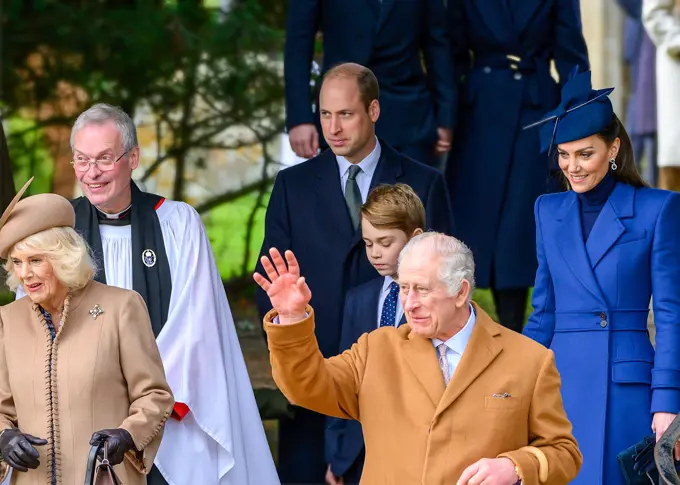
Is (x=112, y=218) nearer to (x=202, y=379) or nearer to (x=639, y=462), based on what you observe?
(x=202, y=379)

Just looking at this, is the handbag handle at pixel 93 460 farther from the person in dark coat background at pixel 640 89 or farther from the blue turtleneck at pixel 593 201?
the person in dark coat background at pixel 640 89

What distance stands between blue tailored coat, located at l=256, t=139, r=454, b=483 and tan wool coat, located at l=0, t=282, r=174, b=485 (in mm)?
1451

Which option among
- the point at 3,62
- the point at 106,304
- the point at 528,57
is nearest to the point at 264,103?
the point at 3,62

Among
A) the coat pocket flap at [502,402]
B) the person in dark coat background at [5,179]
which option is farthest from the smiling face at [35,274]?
the person in dark coat background at [5,179]

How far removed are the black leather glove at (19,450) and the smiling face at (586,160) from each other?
2.06 metres

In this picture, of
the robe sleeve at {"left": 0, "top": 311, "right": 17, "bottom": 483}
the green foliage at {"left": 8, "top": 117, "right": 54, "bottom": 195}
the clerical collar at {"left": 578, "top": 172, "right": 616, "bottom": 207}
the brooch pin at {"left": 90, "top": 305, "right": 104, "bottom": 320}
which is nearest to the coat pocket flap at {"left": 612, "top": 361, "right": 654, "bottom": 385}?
the clerical collar at {"left": 578, "top": 172, "right": 616, "bottom": 207}

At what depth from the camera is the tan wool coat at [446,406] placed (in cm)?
429

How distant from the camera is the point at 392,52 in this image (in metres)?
6.98

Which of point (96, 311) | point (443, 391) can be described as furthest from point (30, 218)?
point (443, 391)

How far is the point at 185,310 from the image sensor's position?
5.56 m

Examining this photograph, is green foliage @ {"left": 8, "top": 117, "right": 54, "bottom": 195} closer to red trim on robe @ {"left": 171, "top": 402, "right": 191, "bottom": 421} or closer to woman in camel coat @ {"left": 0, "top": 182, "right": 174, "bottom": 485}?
red trim on robe @ {"left": 171, "top": 402, "right": 191, "bottom": 421}

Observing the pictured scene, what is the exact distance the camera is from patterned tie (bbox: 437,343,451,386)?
4395mm

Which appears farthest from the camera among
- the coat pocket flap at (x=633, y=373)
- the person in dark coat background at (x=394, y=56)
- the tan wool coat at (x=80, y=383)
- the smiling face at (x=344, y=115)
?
the person in dark coat background at (x=394, y=56)

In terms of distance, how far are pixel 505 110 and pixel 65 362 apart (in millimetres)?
2955
